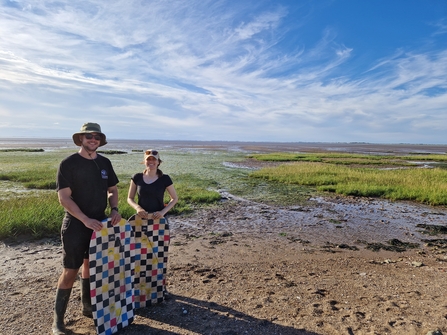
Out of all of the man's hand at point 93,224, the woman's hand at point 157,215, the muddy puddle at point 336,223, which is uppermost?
the man's hand at point 93,224

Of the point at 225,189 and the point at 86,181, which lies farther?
the point at 225,189

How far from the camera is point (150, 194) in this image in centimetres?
502

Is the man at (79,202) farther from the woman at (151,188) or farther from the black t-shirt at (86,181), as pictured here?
the woman at (151,188)

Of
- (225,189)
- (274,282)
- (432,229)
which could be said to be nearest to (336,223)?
(432,229)

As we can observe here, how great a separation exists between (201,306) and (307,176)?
21.1m

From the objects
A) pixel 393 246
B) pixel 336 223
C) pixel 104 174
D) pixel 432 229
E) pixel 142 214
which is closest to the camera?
pixel 104 174

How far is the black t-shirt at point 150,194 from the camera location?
502 centimetres

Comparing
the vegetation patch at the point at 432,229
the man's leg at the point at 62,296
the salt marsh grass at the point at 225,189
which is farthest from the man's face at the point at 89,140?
the vegetation patch at the point at 432,229

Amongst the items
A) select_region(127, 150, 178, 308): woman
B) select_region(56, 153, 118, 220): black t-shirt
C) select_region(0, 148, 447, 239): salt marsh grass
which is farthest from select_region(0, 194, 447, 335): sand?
select_region(56, 153, 118, 220): black t-shirt

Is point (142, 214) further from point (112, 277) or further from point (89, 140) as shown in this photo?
point (89, 140)

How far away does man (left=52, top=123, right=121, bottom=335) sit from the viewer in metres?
3.92

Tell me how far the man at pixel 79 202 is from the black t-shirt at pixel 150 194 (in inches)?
29.5

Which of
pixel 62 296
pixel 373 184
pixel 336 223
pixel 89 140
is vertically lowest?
→ pixel 336 223

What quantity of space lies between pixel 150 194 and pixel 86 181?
1.16m
